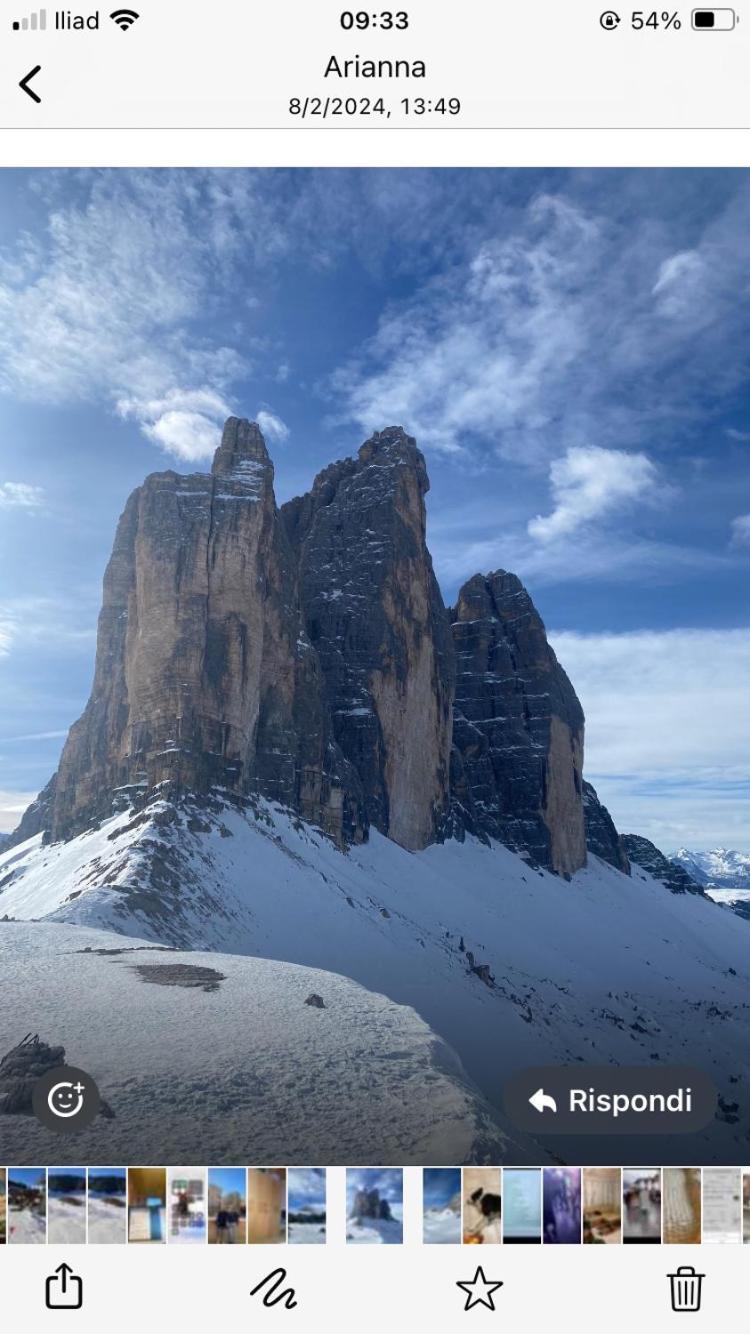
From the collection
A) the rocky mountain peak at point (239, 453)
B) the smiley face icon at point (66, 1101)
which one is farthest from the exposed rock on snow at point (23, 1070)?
the rocky mountain peak at point (239, 453)

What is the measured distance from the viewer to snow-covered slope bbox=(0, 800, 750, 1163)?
2920 centimetres

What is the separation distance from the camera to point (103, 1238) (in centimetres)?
613

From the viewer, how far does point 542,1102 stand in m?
7.01

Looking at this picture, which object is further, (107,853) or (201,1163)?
(107,853)

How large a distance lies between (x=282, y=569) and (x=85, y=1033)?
62515 mm
